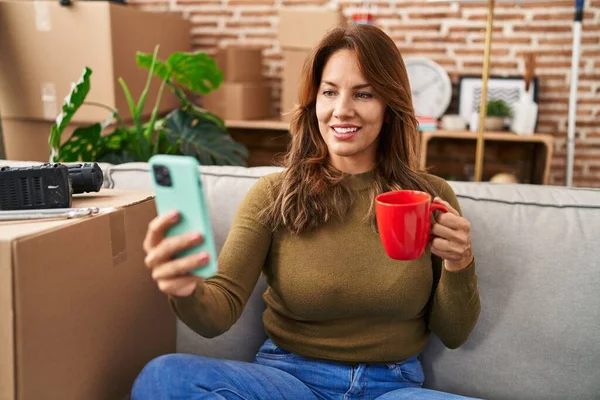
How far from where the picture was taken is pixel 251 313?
1.39 meters

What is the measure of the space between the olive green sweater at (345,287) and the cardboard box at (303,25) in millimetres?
1881

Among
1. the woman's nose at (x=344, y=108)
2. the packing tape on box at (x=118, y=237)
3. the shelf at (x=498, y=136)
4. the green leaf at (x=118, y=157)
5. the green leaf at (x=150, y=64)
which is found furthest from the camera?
the shelf at (x=498, y=136)

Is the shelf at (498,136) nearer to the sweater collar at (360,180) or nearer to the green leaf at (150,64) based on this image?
the green leaf at (150,64)

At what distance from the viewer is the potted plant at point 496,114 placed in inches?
117

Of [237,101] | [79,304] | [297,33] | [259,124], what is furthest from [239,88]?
[79,304]

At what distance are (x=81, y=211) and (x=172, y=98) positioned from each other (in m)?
2.43

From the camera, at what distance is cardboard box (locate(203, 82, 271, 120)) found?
3.17m

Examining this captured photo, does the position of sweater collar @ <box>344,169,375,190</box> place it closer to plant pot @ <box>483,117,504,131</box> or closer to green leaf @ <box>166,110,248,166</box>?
green leaf @ <box>166,110,248,166</box>

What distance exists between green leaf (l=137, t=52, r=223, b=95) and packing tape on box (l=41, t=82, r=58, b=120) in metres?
0.55

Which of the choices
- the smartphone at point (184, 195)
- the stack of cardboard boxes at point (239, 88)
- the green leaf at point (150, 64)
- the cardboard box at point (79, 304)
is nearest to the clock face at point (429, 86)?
the stack of cardboard boxes at point (239, 88)

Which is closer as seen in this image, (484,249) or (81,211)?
(81,211)


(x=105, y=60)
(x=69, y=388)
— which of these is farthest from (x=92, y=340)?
(x=105, y=60)

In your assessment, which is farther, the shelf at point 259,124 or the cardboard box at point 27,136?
the shelf at point 259,124

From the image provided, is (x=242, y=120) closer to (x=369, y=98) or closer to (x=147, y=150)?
(x=147, y=150)
